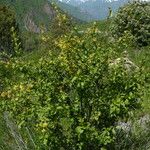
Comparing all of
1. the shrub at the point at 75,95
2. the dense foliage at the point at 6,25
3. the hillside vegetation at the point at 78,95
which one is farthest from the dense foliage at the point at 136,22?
Result: the dense foliage at the point at 6,25

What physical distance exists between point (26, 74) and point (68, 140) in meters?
1.49

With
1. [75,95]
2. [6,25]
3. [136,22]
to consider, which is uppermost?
[75,95]

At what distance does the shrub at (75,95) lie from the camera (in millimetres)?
8961

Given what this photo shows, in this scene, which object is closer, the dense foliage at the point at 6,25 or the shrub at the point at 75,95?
the shrub at the point at 75,95

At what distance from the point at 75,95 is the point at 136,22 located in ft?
48.8

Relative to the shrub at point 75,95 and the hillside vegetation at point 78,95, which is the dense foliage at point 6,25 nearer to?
the hillside vegetation at point 78,95

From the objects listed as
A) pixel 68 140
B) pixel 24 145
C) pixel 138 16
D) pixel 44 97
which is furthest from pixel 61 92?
pixel 138 16

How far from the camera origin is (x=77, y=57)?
9.62 meters

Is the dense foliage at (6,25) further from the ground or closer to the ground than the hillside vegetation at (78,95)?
closer to the ground

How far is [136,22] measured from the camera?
23891 millimetres

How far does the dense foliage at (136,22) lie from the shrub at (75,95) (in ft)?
46.5

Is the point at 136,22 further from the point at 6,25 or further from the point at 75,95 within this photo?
the point at 6,25

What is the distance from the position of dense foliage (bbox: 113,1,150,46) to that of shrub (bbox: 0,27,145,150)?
14164 mm

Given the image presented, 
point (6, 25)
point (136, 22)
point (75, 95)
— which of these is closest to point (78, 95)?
point (75, 95)
